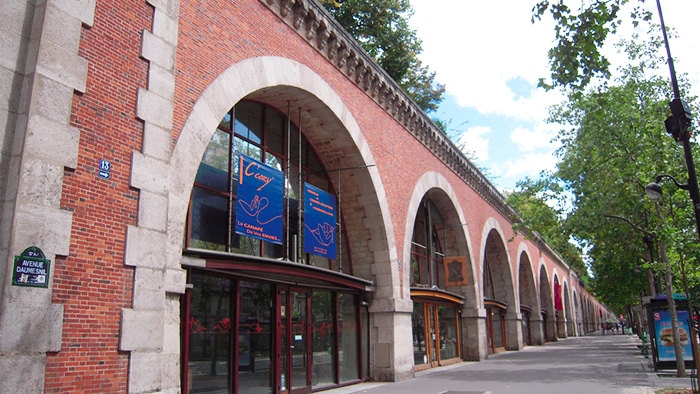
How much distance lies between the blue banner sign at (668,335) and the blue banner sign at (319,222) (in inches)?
417

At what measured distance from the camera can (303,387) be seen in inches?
479

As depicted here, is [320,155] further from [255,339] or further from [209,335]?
[209,335]

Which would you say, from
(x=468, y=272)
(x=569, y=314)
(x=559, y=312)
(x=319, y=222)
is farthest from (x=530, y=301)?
(x=319, y=222)

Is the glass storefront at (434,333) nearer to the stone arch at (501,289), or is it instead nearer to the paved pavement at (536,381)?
the paved pavement at (536,381)

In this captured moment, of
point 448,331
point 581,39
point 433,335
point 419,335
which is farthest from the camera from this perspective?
point 448,331

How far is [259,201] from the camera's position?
11.2 meters

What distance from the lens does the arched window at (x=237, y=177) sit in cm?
1048

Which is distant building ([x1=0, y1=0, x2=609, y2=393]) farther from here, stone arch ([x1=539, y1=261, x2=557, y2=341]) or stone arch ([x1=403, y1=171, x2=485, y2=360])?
stone arch ([x1=539, y1=261, x2=557, y2=341])

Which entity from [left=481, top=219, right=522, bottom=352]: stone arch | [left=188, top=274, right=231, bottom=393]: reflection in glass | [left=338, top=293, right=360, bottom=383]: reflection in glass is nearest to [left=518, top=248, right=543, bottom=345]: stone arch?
[left=481, top=219, right=522, bottom=352]: stone arch

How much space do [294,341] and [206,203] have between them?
3858 mm

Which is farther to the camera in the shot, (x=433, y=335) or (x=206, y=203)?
(x=433, y=335)

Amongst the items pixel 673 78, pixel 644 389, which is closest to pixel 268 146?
pixel 673 78

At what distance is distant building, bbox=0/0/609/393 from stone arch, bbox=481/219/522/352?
30.8 feet

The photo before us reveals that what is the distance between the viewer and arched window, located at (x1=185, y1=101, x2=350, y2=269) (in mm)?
10477
